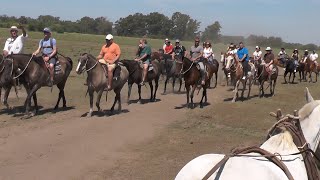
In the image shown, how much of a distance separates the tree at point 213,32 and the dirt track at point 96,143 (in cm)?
3063

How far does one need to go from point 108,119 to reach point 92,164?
4.76 metres

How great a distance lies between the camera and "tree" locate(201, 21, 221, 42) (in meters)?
46.5

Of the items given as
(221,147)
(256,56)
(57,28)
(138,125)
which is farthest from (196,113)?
(57,28)

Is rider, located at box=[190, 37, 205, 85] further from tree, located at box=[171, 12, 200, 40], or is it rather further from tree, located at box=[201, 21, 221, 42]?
tree, located at box=[171, 12, 200, 40]

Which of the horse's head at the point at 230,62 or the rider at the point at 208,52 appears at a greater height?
the rider at the point at 208,52

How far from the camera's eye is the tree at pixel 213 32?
153 ft

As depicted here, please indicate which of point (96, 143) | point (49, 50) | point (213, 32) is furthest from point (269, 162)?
point (213, 32)

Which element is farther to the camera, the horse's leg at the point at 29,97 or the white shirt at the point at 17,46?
the white shirt at the point at 17,46

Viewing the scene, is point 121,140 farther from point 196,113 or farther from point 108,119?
point 196,113

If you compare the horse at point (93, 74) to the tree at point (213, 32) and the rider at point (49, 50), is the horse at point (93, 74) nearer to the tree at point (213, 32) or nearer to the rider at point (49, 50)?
the rider at point (49, 50)

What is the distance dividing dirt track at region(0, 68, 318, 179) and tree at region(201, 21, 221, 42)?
30629mm

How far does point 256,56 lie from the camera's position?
83.1ft

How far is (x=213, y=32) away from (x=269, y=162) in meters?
48.5

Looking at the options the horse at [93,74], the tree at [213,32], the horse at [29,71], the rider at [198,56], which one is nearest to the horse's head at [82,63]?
the horse at [93,74]
